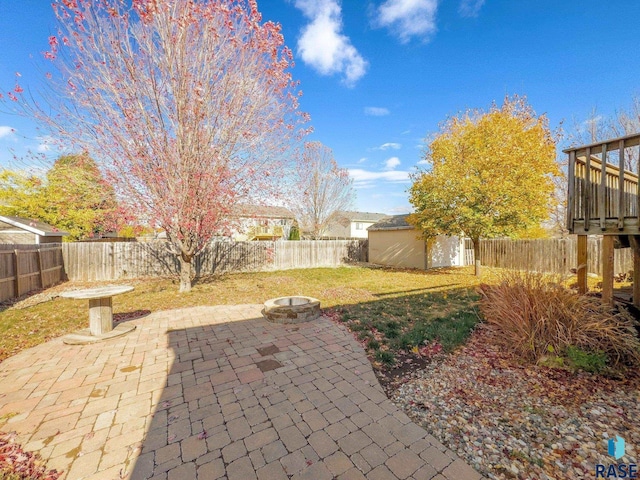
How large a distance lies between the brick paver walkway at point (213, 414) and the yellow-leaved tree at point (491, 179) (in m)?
8.87

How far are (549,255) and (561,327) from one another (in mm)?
11068

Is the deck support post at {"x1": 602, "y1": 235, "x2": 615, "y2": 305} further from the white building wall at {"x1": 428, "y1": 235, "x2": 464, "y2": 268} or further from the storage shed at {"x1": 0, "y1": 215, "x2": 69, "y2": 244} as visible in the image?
the storage shed at {"x1": 0, "y1": 215, "x2": 69, "y2": 244}

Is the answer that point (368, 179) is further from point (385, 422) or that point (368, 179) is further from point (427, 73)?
point (385, 422)

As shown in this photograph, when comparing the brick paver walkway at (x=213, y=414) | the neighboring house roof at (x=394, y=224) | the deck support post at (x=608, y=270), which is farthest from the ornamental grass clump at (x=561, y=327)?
the neighboring house roof at (x=394, y=224)

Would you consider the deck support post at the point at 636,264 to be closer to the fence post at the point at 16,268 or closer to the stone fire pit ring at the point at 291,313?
the stone fire pit ring at the point at 291,313

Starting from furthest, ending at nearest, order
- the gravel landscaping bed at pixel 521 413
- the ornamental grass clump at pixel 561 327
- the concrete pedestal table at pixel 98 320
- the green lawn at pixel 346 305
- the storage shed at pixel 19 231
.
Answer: the storage shed at pixel 19 231 < the green lawn at pixel 346 305 < the concrete pedestal table at pixel 98 320 < the ornamental grass clump at pixel 561 327 < the gravel landscaping bed at pixel 521 413

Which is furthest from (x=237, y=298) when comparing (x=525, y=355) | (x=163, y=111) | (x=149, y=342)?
(x=525, y=355)

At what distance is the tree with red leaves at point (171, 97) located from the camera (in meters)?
6.88

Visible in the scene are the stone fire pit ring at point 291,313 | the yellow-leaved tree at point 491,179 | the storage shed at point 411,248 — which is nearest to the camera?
the stone fire pit ring at point 291,313

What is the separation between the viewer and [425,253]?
14461 mm

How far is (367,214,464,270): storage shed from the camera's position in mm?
14586

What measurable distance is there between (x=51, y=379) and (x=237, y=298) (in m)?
4.57

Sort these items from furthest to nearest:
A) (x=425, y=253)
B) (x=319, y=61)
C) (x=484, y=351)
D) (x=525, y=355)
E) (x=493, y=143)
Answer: (x=425, y=253) < (x=493, y=143) < (x=319, y=61) < (x=484, y=351) < (x=525, y=355)
